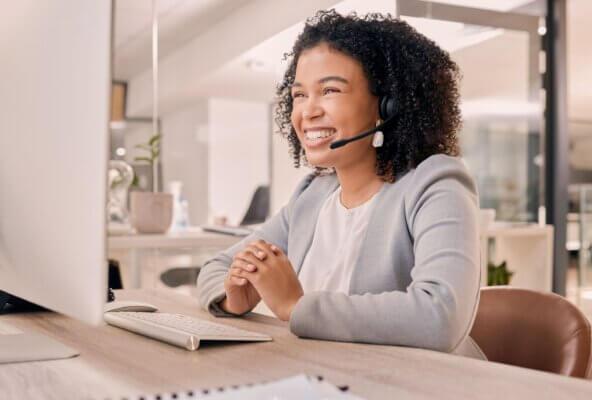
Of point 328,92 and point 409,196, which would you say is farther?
point 328,92

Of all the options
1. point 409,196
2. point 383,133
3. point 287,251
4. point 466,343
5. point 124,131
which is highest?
point 124,131

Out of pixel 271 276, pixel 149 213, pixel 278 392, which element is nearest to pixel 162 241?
pixel 149 213

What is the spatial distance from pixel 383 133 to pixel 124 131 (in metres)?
5.81

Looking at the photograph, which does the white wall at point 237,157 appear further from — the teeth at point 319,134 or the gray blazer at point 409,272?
the gray blazer at point 409,272

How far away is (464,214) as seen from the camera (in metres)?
1.08

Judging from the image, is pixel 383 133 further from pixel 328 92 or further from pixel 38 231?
pixel 38 231

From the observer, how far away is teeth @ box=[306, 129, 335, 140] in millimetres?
1442

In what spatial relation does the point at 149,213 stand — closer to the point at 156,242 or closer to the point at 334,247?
the point at 156,242

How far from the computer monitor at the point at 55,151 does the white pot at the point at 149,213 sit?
83.2 inches

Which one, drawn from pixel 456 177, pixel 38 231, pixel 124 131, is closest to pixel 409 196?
pixel 456 177

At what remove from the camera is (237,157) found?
25.9 ft

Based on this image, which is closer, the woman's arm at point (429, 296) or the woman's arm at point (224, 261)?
the woman's arm at point (429, 296)

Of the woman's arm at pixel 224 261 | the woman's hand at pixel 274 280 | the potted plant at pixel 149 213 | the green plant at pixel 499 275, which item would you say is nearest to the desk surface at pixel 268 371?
the woman's hand at pixel 274 280

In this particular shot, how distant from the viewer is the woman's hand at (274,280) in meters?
1.06
